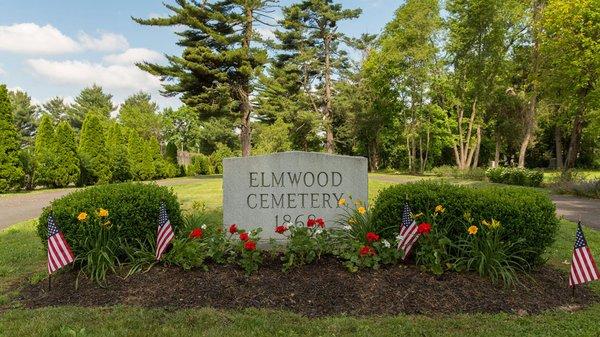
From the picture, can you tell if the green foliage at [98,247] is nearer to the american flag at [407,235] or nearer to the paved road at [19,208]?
the american flag at [407,235]

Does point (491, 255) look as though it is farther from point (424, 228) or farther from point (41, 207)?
point (41, 207)

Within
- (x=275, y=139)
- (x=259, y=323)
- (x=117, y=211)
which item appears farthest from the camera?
(x=275, y=139)

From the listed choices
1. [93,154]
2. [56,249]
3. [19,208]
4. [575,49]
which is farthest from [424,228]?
[93,154]

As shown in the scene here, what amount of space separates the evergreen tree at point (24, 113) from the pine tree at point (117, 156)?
37.9 m

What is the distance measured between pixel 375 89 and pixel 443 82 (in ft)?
19.5

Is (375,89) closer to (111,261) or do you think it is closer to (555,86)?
(555,86)

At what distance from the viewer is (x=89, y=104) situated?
6738 cm

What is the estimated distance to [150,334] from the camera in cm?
346

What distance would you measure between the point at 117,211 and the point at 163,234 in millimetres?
603

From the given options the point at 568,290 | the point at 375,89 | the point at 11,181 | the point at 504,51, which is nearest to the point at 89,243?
the point at 568,290

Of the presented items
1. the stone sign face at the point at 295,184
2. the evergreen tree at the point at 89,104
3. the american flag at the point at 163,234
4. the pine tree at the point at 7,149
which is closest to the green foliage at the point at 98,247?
the american flag at the point at 163,234

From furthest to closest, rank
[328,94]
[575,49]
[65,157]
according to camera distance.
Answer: [328,94] < [65,157] < [575,49]

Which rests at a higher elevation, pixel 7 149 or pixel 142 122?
pixel 142 122

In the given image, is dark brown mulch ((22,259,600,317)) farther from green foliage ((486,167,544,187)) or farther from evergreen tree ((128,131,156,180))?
evergreen tree ((128,131,156,180))
